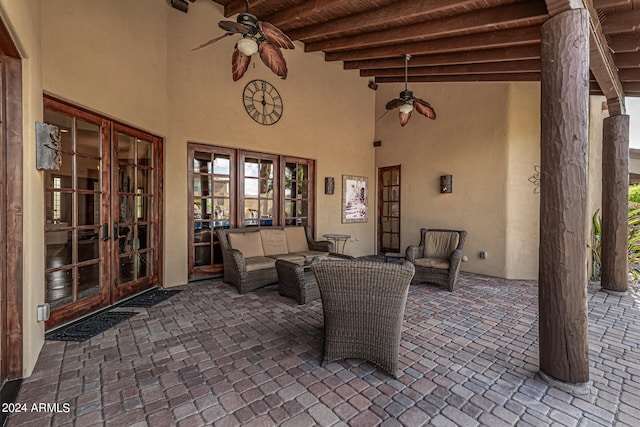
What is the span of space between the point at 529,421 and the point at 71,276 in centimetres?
430

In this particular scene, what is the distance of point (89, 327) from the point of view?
306cm

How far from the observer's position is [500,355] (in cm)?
256

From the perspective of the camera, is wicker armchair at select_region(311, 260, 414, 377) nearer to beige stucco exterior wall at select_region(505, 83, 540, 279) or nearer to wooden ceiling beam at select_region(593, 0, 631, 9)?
wooden ceiling beam at select_region(593, 0, 631, 9)

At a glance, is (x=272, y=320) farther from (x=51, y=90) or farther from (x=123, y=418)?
(x=51, y=90)

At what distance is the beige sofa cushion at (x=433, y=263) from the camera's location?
4523mm

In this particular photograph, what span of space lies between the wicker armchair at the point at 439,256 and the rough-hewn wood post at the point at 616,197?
1912 millimetres

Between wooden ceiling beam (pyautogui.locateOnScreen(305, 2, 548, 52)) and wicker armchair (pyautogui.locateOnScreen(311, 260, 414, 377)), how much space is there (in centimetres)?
286

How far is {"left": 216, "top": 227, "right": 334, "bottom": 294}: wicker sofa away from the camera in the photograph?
4301 mm

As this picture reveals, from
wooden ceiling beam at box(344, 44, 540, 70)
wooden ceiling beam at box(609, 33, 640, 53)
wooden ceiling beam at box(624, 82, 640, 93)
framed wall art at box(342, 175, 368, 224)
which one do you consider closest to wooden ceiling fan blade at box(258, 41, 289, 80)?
wooden ceiling beam at box(344, 44, 540, 70)

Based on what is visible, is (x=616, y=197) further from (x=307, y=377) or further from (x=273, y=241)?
(x=273, y=241)

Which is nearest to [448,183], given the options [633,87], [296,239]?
[633,87]

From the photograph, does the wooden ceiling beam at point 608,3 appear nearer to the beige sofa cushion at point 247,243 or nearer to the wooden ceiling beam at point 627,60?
the wooden ceiling beam at point 627,60

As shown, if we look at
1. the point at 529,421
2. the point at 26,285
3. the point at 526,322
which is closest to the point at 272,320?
the point at 26,285

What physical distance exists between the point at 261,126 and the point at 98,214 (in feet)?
9.86
